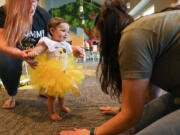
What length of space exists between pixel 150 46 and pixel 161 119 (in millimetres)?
332

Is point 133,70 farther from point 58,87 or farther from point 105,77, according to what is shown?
point 58,87

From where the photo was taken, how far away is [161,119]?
0.65 meters

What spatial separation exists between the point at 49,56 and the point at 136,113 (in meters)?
0.87

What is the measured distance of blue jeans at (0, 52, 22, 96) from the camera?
4.85ft

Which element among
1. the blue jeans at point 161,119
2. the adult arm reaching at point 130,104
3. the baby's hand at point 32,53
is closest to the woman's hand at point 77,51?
the baby's hand at point 32,53

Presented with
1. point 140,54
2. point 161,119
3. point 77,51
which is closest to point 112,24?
point 140,54

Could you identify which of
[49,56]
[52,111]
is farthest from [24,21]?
[52,111]

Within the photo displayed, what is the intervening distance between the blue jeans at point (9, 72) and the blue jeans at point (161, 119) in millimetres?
1254

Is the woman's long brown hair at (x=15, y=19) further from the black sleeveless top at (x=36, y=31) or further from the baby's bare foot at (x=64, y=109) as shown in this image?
the baby's bare foot at (x=64, y=109)

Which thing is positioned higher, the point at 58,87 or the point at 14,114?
the point at 58,87

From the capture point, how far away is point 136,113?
62 cm

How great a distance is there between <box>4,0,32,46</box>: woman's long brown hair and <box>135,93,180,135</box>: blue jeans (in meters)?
1.19

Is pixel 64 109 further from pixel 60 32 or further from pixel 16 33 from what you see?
pixel 16 33

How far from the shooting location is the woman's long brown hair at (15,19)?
1.27 meters
